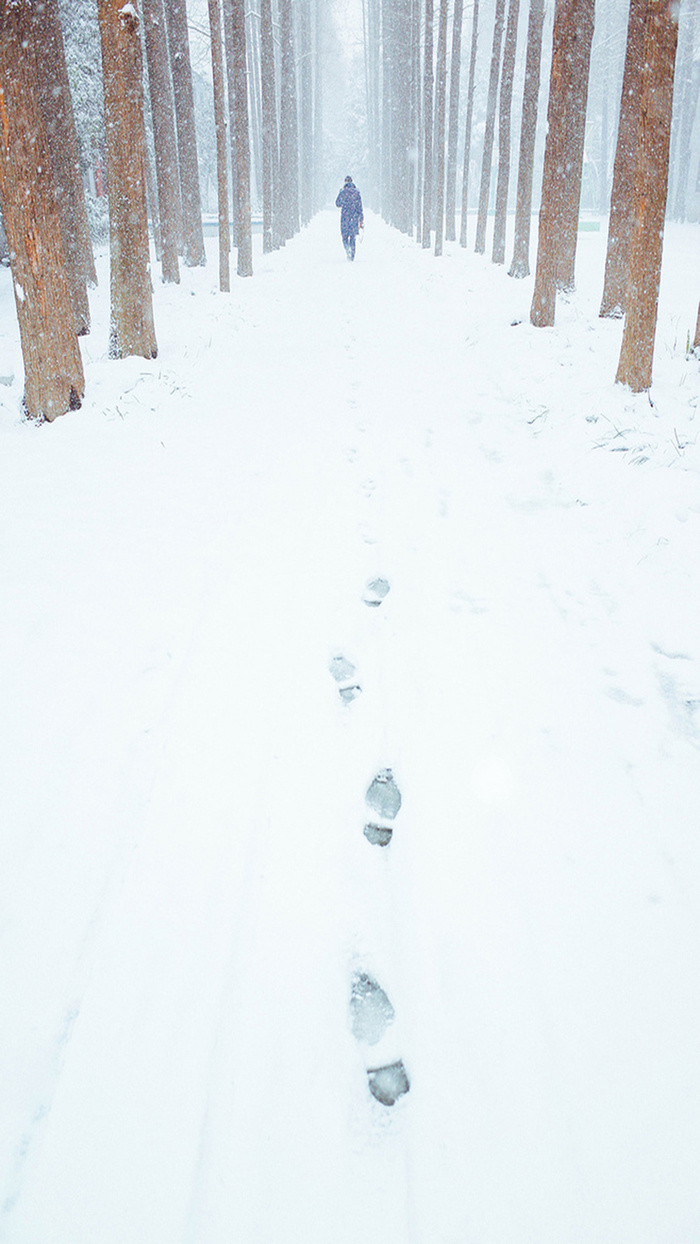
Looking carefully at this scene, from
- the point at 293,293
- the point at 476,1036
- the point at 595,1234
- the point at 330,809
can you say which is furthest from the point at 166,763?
the point at 293,293

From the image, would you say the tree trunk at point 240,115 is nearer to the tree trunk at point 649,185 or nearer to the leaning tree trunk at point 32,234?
the leaning tree trunk at point 32,234

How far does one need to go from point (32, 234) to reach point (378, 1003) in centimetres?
555

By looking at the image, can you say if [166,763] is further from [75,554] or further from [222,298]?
[222,298]

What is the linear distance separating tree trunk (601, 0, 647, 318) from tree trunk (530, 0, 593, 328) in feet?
1.83

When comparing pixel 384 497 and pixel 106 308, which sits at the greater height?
pixel 106 308

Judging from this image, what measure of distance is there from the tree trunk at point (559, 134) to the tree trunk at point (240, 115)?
279 inches

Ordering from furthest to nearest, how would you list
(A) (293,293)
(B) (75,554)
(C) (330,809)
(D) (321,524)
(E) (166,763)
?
1. (A) (293,293)
2. (D) (321,524)
3. (B) (75,554)
4. (E) (166,763)
5. (C) (330,809)

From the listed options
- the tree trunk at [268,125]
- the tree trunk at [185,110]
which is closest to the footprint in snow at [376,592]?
the tree trunk at [185,110]

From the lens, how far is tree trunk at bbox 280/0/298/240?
2084 centimetres

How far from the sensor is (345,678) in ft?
8.49

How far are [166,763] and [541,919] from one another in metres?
1.29

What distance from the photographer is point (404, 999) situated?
151cm

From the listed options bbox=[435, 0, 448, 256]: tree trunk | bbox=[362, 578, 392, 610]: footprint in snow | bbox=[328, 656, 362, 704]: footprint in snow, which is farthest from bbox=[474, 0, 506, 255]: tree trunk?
bbox=[328, 656, 362, 704]: footprint in snow

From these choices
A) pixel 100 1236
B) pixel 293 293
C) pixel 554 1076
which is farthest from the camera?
pixel 293 293
